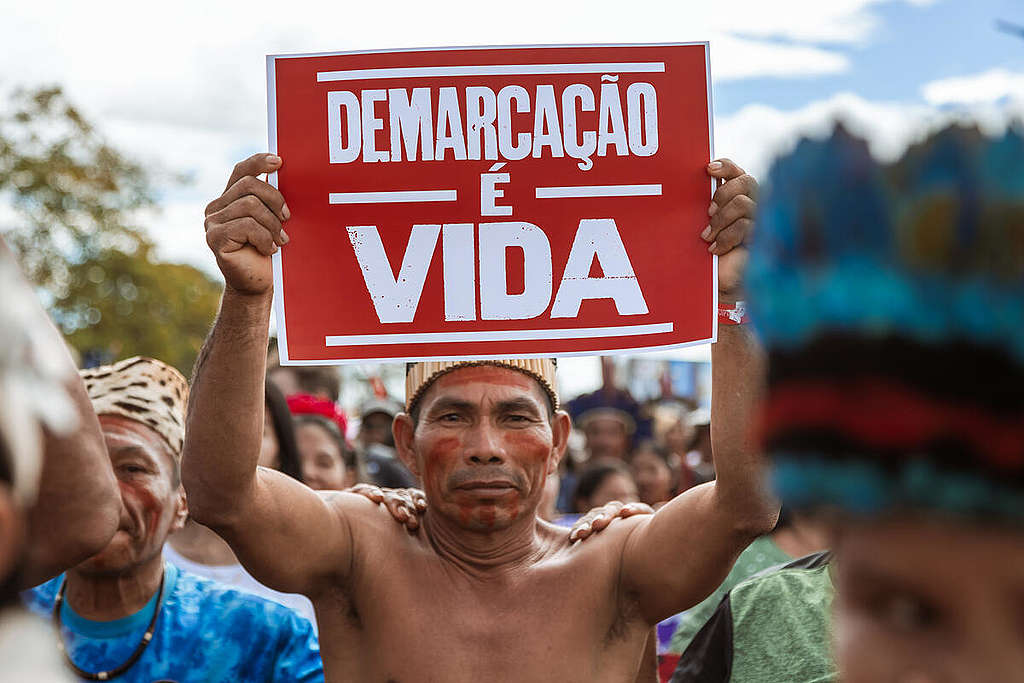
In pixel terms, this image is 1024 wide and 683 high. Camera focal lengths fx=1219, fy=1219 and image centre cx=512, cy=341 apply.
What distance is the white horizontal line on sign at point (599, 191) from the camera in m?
2.92

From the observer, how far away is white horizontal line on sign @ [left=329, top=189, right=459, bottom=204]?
2.90m

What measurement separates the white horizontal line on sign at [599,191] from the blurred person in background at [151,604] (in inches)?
52.3

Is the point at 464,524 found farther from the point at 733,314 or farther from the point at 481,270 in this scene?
the point at 733,314

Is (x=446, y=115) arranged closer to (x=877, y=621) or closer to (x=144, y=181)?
(x=877, y=621)

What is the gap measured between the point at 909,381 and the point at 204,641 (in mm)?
2529

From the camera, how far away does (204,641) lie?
10.6ft

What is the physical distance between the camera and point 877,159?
1.17 m

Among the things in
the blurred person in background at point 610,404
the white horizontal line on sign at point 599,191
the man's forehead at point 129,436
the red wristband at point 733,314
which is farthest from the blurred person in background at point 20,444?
the blurred person in background at point 610,404

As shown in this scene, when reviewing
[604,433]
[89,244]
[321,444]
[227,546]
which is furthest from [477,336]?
[89,244]

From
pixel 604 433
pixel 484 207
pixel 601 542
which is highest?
pixel 484 207

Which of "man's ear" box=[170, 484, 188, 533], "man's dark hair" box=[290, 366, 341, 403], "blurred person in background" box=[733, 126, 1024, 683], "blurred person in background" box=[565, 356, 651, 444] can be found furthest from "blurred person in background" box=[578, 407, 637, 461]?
"blurred person in background" box=[733, 126, 1024, 683]

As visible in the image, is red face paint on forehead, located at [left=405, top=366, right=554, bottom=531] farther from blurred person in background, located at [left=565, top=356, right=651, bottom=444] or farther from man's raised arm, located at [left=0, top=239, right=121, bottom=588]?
blurred person in background, located at [left=565, top=356, right=651, bottom=444]

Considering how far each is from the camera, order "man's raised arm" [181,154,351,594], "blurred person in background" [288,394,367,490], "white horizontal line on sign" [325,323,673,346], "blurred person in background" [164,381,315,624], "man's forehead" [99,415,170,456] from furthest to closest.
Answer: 1. "blurred person in background" [288,394,367,490]
2. "blurred person in background" [164,381,315,624]
3. "man's forehead" [99,415,170,456]
4. "white horizontal line on sign" [325,323,673,346]
5. "man's raised arm" [181,154,351,594]

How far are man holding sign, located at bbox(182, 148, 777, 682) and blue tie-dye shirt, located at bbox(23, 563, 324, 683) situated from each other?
307 mm
